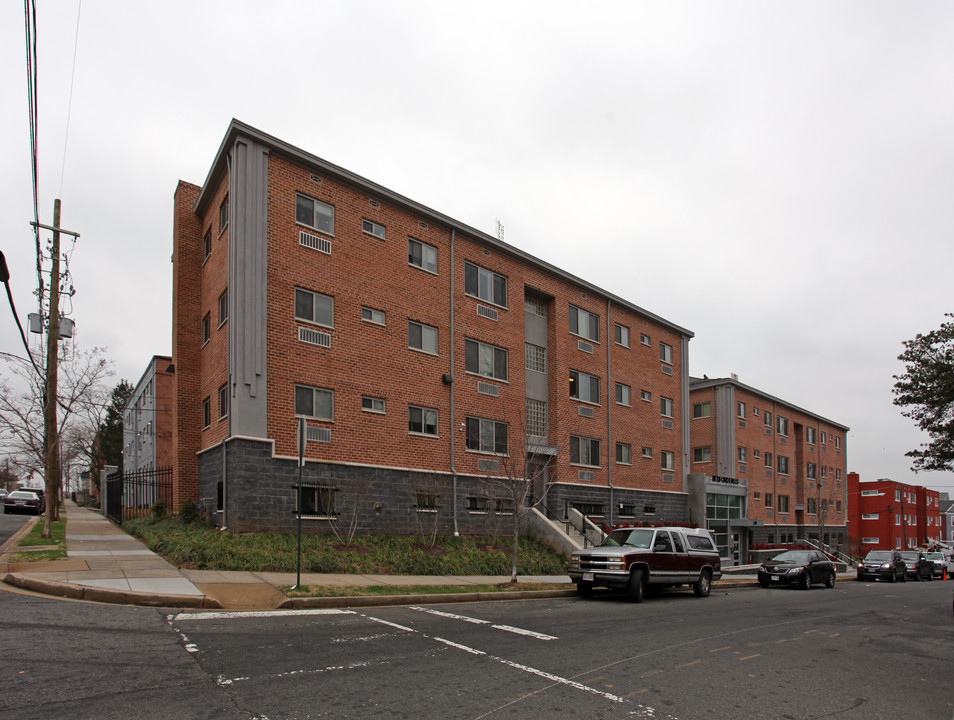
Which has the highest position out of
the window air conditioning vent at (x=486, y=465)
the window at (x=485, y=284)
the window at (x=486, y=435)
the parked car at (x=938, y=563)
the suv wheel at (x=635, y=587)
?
the window at (x=485, y=284)

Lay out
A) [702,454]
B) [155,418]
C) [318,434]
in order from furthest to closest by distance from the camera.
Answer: [702,454] < [155,418] < [318,434]

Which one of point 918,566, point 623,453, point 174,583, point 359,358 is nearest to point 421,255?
point 359,358

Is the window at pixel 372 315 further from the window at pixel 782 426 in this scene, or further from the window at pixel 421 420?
the window at pixel 782 426

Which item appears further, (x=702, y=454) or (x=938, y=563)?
(x=702, y=454)

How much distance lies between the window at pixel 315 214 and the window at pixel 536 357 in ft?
37.0

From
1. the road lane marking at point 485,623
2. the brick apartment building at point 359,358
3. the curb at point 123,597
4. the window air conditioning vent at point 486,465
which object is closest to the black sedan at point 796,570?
the brick apartment building at point 359,358

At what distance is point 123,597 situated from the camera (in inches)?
438

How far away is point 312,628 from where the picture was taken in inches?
387

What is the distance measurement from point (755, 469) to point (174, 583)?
42891mm

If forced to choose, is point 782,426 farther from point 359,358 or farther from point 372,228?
point 359,358

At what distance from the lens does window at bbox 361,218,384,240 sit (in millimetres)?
24234

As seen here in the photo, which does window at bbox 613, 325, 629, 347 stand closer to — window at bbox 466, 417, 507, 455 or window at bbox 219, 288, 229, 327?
window at bbox 466, 417, 507, 455

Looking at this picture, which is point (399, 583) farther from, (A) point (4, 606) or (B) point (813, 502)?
(B) point (813, 502)

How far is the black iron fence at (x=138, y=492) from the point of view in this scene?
2658 centimetres
